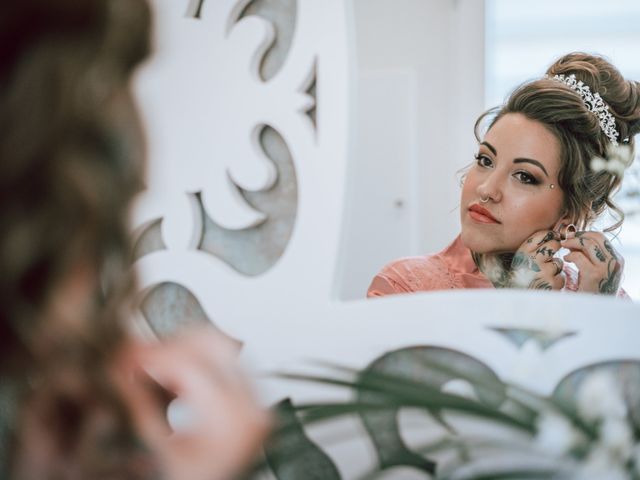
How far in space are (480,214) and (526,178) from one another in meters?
0.09

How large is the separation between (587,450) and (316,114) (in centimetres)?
40

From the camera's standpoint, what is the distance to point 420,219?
2572mm

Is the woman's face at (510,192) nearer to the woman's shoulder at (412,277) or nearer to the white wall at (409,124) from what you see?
the woman's shoulder at (412,277)

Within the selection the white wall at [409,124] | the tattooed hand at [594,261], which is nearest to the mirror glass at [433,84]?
the white wall at [409,124]

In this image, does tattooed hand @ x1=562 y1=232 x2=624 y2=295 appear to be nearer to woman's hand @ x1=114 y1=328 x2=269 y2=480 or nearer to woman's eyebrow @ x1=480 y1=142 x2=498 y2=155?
woman's eyebrow @ x1=480 y1=142 x2=498 y2=155

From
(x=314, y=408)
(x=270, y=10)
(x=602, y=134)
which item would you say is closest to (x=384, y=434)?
(x=314, y=408)

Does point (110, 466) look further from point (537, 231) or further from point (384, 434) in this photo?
point (537, 231)

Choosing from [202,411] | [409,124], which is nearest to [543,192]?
[202,411]

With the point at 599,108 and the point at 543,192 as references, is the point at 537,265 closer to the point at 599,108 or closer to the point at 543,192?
the point at 543,192

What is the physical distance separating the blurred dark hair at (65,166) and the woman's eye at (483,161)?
2.73 feet

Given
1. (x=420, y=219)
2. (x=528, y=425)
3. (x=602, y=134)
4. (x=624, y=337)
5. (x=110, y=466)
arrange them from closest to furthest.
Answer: (x=110, y=466) < (x=528, y=425) < (x=624, y=337) < (x=602, y=134) < (x=420, y=219)

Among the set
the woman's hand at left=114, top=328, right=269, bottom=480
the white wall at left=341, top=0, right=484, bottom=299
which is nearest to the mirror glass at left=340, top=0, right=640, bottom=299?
the white wall at left=341, top=0, right=484, bottom=299

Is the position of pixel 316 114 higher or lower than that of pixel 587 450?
higher

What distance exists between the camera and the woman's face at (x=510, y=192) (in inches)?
42.8
